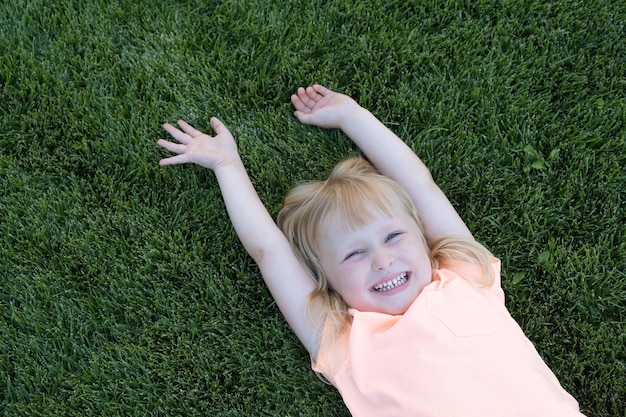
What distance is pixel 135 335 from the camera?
2854 mm

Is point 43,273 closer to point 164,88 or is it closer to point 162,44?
point 164,88

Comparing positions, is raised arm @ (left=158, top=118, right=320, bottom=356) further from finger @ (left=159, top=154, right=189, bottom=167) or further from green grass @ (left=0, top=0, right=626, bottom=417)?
green grass @ (left=0, top=0, right=626, bottom=417)

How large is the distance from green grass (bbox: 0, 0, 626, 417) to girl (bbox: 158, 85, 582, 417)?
0.23 metres

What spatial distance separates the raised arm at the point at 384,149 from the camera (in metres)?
2.78

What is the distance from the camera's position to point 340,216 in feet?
8.34

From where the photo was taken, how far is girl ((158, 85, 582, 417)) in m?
2.34

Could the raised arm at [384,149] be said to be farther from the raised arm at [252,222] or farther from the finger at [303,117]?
the raised arm at [252,222]

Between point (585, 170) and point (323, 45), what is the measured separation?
4.93 feet

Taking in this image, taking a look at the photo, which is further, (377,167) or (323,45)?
(323,45)

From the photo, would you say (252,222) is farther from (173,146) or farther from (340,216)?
(173,146)

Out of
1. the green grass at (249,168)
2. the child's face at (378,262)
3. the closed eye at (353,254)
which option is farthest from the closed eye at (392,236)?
the green grass at (249,168)

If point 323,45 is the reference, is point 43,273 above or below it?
below

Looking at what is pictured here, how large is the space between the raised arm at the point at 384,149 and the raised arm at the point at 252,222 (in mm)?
471

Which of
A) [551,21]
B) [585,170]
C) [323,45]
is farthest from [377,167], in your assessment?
[551,21]
